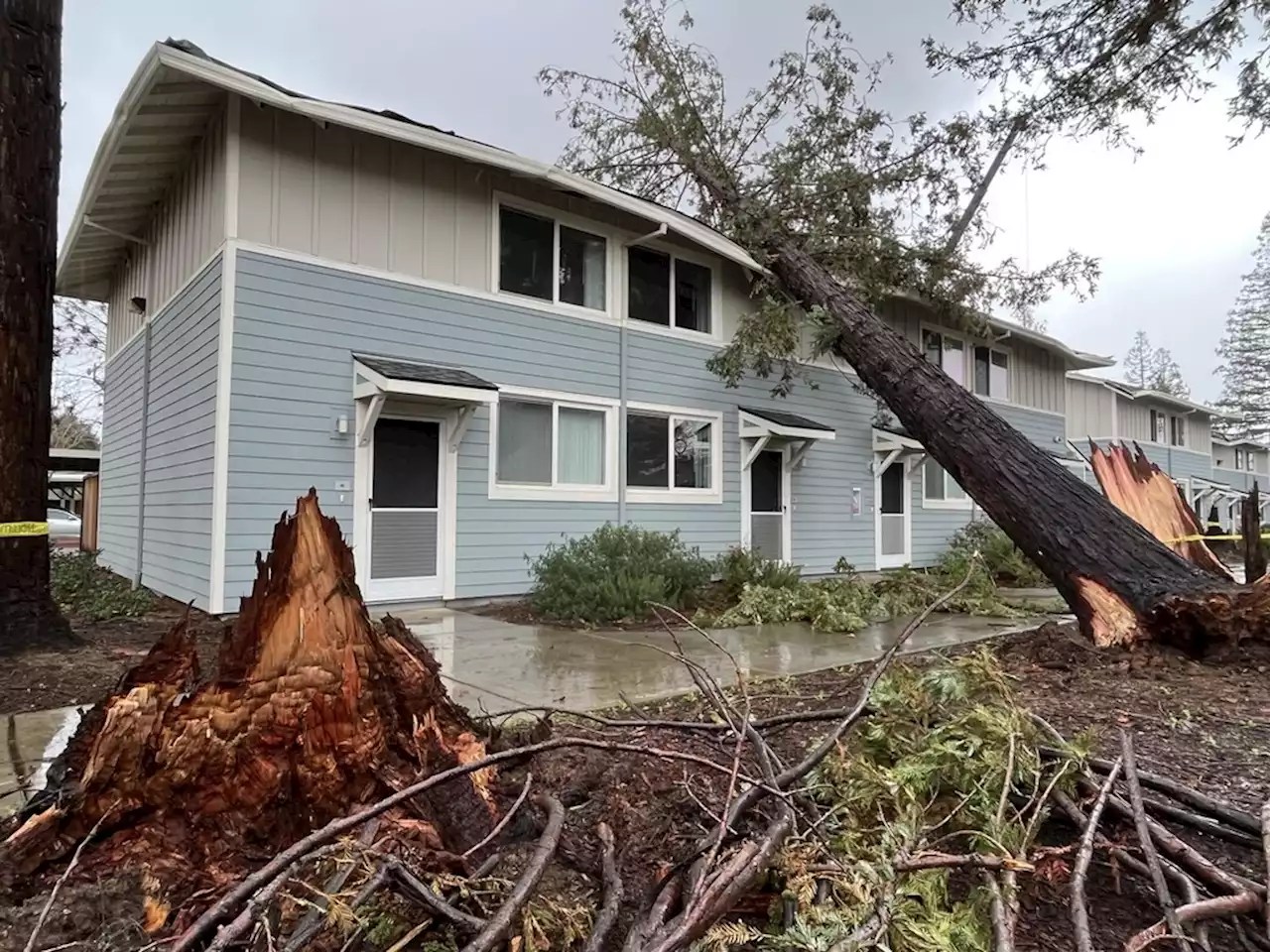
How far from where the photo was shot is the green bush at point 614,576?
7703 mm

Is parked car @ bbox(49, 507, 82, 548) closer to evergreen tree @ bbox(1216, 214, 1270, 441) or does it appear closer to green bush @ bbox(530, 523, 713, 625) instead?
green bush @ bbox(530, 523, 713, 625)

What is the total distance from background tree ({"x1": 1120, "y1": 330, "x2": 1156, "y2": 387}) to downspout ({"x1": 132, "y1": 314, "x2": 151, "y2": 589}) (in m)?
77.7

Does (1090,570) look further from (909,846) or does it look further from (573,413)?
(573,413)

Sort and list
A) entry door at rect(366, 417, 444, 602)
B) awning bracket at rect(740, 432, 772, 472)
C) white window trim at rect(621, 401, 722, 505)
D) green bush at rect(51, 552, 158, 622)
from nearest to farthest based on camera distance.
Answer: green bush at rect(51, 552, 158, 622) < entry door at rect(366, 417, 444, 602) < white window trim at rect(621, 401, 722, 505) < awning bracket at rect(740, 432, 772, 472)

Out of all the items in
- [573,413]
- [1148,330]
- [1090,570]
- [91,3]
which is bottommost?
[1090,570]

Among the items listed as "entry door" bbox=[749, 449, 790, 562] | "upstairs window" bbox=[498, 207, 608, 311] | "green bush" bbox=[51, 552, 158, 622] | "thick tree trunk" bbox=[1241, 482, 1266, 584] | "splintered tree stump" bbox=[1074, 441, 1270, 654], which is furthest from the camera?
"entry door" bbox=[749, 449, 790, 562]

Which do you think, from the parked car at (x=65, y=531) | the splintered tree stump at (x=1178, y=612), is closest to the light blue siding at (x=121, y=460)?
the splintered tree stump at (x=1178, y=612)

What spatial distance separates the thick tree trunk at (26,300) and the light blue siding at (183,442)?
5.12 feet

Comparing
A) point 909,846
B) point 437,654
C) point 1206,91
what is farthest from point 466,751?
point 1206,91

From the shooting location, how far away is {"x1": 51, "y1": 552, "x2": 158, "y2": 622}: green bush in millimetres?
7527

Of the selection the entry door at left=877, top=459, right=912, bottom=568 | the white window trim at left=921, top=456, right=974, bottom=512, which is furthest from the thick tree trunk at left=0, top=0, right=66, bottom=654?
the white window trim at left=921, top=456, right=974, bottom=512

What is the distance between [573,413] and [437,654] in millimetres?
4404

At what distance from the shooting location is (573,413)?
31.6 ft

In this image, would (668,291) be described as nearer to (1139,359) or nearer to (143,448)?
(143,448)
